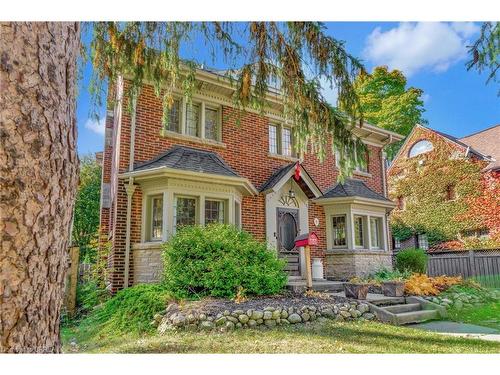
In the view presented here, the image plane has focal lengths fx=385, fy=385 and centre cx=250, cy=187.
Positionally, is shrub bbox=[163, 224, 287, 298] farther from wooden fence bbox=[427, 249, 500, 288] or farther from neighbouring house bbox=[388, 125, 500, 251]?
neighbouring house bbox=[388, 125, 500, 251]

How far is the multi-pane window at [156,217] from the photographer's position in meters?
7.08

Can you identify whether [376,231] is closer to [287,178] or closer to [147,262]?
[287,178]

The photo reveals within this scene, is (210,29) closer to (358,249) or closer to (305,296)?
(305,296)

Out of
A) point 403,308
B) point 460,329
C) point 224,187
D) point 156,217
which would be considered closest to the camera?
point 460,329

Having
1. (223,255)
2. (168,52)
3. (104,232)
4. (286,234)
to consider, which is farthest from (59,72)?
(286,234)

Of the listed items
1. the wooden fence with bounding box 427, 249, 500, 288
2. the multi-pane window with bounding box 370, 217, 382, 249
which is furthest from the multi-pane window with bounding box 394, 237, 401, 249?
the multi-pane window with bounding box 370, 217, 382, 249

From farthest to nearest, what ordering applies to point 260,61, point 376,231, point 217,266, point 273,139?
point 376,231 < point 273,139 < point 217,266 < point 260,61

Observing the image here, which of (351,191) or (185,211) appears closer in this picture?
(185,211)

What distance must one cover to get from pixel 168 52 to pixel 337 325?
13.3 feet

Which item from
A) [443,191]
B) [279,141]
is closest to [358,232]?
[279,141]

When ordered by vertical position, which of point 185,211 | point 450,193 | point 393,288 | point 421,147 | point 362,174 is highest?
point 421,147

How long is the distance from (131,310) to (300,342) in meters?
2.72

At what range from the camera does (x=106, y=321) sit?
19.2 ft

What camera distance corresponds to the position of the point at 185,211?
7.18 metres
